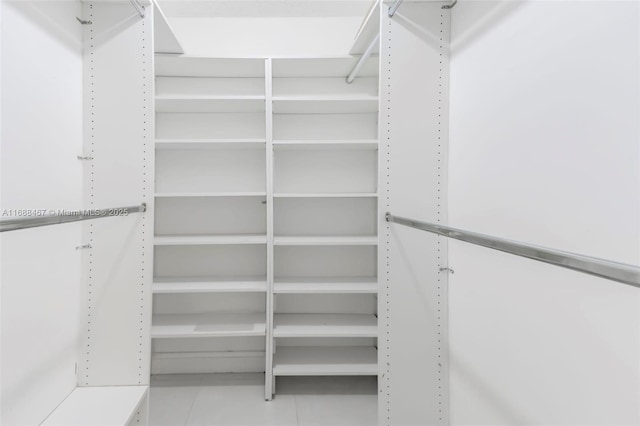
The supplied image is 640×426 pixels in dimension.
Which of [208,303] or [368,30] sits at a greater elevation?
[368,30]

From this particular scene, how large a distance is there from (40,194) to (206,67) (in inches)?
51.9

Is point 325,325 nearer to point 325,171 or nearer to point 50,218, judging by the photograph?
→ point 325,171

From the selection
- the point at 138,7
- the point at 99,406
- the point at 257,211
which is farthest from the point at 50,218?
the point at 257,211

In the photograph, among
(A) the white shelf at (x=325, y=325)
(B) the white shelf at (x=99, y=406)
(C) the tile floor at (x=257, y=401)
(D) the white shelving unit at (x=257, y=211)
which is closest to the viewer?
(B) the white shelf at (x=99, y=406)

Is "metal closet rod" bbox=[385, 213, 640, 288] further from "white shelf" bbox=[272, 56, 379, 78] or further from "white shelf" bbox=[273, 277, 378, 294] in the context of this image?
"white shelf" bbox=[272, 56, 379, 78]

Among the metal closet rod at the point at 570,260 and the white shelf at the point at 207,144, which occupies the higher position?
the white shelf at the point at 207,144

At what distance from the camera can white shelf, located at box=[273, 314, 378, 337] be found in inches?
80.4

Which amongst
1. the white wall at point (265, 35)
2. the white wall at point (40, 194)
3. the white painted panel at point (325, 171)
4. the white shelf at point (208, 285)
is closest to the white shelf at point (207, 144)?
the white painted panel at point (325, 171)

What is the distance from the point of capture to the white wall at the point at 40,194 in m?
1.18

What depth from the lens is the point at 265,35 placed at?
94.1 inches

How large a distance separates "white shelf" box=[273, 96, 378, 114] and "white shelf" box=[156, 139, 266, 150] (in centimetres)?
29

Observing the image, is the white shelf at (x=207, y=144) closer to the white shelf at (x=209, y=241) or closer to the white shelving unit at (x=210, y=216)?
the white shelving unit at (x=210, y=216)

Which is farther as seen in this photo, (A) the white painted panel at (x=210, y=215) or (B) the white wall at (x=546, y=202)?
(A) the white painted panel at (x=210, y=215)

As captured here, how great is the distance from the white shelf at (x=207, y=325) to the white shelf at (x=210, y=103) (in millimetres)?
1458
